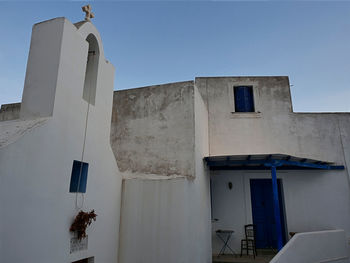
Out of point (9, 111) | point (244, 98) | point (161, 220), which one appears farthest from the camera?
point (244, 98)

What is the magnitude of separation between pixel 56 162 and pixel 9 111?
7077mm

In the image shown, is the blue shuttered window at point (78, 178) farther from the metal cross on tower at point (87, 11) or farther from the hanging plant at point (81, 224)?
the metal cross on tower at point (87, 11)

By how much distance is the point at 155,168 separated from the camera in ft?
25.0

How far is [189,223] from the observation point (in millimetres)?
6383

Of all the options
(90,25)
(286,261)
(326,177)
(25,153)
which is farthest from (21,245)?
(326,177)

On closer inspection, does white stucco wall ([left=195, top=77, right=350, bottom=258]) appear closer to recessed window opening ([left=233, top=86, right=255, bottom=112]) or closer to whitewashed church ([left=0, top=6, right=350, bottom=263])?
whitewashed church ([left=0, top=6, right=350, bottom=263])

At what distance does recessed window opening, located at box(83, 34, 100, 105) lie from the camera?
5.75m

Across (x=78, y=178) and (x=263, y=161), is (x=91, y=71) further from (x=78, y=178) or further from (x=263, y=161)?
(x=263, y=161)

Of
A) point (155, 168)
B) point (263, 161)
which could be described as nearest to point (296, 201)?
point (263, 161)

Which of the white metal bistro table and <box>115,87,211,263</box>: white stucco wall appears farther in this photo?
the white metal bistro table

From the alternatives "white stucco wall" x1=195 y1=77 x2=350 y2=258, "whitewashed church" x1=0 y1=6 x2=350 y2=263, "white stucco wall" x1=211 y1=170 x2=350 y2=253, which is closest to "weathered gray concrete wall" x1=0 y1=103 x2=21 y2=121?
"whitewashed church" x1=0 y1=6 x2=350 y2=263

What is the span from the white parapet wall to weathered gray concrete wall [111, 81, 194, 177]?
3250 millimetres

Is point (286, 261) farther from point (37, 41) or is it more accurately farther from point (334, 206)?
point (37, 41)

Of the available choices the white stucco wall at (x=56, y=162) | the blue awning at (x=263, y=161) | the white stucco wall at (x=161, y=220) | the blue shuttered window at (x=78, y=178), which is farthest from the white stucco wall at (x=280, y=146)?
the blue shuttered window at (x=78, y=178)
